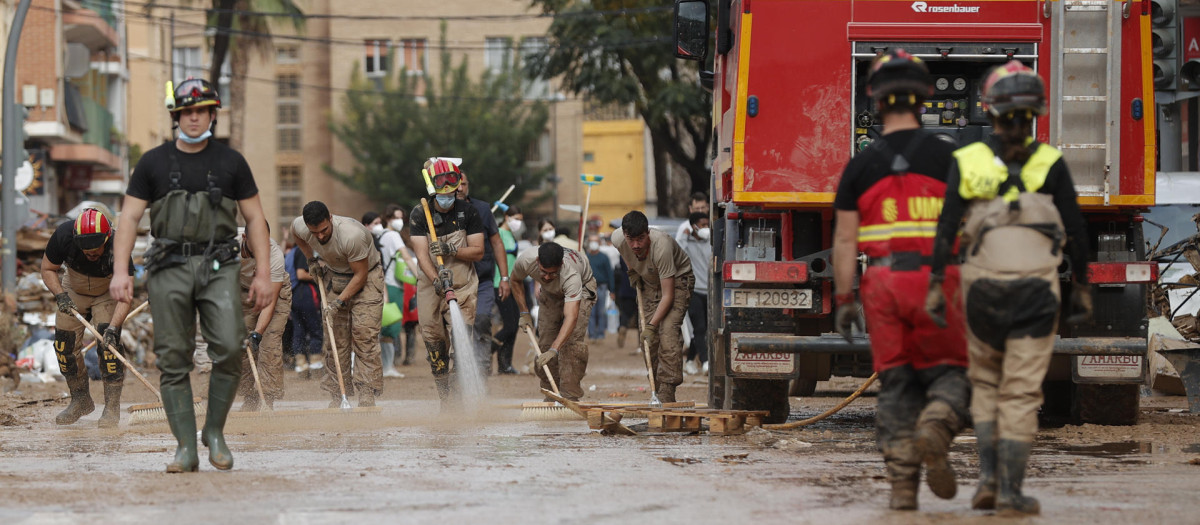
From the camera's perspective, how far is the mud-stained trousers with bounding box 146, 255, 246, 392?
7.85 metres

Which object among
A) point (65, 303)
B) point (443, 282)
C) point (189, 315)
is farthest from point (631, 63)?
point (189, 315)

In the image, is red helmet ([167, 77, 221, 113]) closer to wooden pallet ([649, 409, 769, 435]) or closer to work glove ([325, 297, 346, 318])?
wooden pallet ([649, 409, 769, 435])

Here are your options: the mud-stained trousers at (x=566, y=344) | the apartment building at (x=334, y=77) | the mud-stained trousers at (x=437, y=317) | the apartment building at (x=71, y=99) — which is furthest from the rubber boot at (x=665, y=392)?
the apartment building at (x=334, y=77)

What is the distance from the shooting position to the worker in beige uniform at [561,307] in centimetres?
1191

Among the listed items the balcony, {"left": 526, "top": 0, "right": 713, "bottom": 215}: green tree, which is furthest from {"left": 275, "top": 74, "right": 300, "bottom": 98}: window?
{"left": 526, "top": 0, "right": 713, "bottom": 215}: green tree

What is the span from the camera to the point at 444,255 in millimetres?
12539

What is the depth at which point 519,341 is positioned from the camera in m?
26.9

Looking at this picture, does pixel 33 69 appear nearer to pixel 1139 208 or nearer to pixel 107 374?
pixel 107 374

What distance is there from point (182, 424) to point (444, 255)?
479 centimetres

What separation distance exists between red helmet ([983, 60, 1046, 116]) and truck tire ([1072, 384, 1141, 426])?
169 inches

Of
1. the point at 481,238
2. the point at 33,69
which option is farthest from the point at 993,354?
the point at 33,69

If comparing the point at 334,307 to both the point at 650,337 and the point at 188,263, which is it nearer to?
the point at 650,337

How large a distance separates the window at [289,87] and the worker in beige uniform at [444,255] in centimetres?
4492

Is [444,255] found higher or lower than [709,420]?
higher
